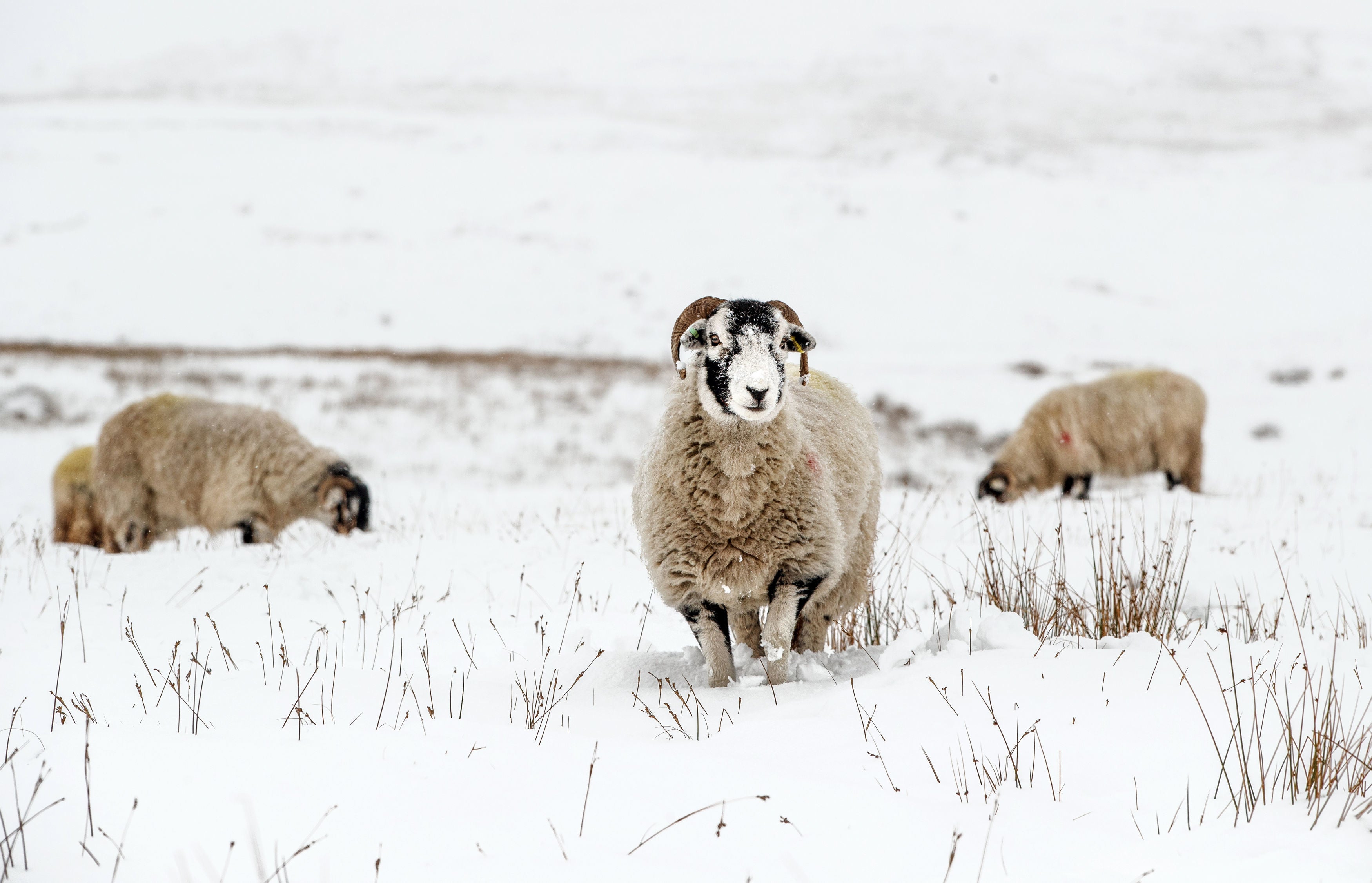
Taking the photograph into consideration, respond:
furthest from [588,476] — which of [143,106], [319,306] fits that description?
[143,106]

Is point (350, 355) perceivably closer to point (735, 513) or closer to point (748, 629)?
point (748, 629)

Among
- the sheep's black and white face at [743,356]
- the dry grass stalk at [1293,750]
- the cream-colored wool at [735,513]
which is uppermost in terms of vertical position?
the sheep's black and white face at [743,356]

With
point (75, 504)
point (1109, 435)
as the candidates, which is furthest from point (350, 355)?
point (1109, 435)

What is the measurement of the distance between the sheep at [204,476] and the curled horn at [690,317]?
4859 mm

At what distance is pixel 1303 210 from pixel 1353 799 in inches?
1650

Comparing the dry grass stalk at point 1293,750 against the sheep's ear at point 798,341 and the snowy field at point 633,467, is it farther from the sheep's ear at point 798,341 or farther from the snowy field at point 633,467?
the sheep's ear at point 798,341

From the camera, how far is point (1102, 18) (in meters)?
71.8

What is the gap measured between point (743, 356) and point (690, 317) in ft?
1.58

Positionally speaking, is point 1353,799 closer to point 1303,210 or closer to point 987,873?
point 987,873

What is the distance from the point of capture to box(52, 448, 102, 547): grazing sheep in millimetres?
8320

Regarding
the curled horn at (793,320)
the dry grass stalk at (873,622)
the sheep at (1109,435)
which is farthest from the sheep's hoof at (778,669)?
the sheep at (1109,435)

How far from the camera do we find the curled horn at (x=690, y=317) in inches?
154

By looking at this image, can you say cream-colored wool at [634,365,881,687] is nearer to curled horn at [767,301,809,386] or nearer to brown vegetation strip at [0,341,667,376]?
curled horn at [767,301,809,386]

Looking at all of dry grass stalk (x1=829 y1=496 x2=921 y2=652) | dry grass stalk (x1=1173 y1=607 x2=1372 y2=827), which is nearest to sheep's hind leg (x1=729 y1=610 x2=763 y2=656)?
dry grass stalk (x1=829 y1=496 x2=921 y2=652)
